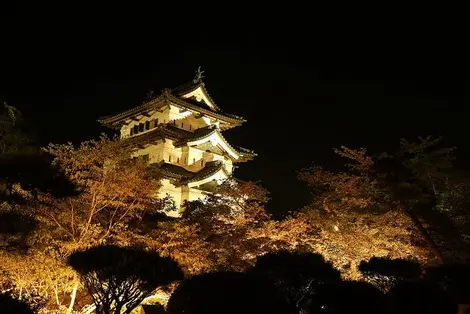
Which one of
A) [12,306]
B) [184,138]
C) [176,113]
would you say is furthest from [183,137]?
[12,306]

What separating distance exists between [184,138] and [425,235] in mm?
17248

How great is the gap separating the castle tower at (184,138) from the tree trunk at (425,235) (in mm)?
13495

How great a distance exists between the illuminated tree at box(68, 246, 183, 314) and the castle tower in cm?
1901

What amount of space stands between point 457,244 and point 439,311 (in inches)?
382

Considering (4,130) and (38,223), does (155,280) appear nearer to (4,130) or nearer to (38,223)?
(38,223)

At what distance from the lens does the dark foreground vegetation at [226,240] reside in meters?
9.60

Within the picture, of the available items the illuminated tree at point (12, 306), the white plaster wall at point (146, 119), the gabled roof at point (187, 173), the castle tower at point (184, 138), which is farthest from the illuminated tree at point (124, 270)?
the white plaster wall at point (146, 119)

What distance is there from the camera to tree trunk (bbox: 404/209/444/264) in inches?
747

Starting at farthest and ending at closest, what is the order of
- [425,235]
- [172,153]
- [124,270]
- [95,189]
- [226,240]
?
1. [172,153]
2. [226,240]
3. [425,235]
4. [95,189]
5. [124,270]

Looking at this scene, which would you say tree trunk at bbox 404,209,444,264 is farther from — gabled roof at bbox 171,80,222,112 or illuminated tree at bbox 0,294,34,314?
gabled roof at bbox 171,80,222,112

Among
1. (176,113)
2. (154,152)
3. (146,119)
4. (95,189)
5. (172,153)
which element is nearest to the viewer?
(95,189)

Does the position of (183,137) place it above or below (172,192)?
above

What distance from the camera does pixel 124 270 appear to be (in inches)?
367

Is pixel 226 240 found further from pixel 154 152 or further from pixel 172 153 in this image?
Answer: pixel 154 152
